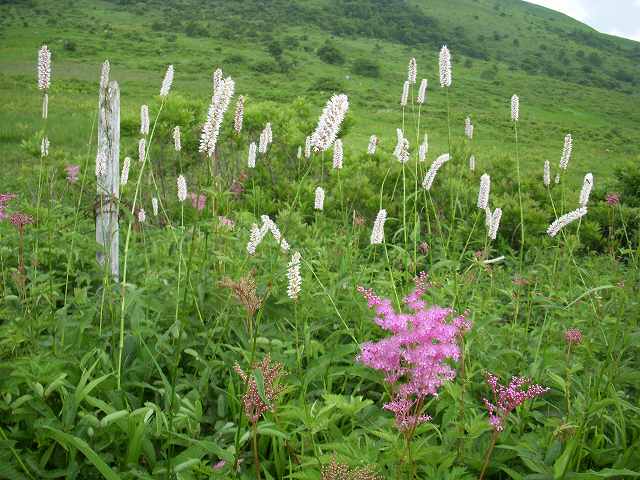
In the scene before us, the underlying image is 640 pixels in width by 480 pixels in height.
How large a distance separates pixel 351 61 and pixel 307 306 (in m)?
94.2

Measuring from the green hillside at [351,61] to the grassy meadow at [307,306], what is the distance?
2408 millimetres

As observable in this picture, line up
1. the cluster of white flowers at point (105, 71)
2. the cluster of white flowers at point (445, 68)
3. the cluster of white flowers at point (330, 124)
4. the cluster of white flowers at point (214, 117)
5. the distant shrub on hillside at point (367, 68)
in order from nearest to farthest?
the cluster of white flowers at point (330, 124) → the cluster of white flowers at point (214, 117) → the cluster of white flowers at point (105, 71) → the cluster of white flowers at point (445, 68) → the distant shrub on hillside at point (367, 68)

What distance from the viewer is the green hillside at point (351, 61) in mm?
41438

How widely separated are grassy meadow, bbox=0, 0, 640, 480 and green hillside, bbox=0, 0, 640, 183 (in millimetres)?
2408

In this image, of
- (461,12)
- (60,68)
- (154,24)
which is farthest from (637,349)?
(461,12)

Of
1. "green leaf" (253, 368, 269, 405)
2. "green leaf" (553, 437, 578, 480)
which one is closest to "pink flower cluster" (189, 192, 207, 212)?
"green leaf" (253, 368, 269, 405)

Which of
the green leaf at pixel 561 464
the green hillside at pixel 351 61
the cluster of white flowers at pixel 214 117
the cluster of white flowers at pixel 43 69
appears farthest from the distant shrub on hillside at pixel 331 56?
the green leaf at pixel 561 464

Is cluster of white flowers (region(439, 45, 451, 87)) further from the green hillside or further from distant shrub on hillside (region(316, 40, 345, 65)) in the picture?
distant shrub on hillside (region(316, 40, 345, 65))

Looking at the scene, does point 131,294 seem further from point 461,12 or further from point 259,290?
point 461,12

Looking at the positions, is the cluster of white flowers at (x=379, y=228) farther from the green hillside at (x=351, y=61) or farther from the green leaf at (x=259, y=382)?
the green hillside at (x=351, y=61)

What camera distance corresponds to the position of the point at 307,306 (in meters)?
3.46

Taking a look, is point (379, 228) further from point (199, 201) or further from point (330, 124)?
point (330, 124)

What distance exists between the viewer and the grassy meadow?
80.0 inches

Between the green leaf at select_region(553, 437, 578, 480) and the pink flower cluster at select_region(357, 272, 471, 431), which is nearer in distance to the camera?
the pink flower cluster at select_region(357, 272, 471, 431)
